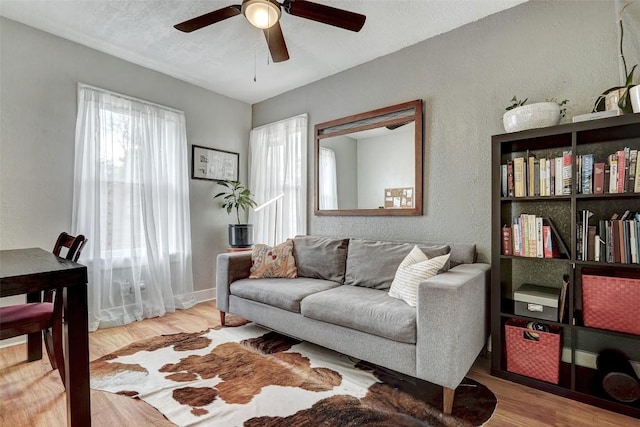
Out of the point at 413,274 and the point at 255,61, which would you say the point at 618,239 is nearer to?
the point at 413,274

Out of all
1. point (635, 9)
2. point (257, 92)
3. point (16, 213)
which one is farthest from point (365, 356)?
point (257, 92)

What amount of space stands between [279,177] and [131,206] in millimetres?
1607

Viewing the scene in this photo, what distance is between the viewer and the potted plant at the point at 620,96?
1671 millimetres

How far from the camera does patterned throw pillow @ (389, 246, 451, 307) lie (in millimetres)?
1973

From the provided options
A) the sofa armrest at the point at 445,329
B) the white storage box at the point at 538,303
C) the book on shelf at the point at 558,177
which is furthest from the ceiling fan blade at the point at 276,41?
the white storage box at the point at 538,303

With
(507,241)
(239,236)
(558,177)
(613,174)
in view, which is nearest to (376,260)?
(507,241)

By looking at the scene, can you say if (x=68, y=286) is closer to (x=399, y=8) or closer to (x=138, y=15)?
(x=138, y=15)

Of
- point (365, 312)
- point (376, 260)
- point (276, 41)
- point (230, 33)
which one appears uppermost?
point (230, 33)

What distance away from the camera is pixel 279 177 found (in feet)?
12.6

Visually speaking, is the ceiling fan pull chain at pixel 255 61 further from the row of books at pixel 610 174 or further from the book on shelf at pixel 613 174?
the book on shelf at pixel 613 174

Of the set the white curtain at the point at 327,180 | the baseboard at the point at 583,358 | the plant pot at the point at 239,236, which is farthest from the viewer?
the plant pot at the point at 239,236

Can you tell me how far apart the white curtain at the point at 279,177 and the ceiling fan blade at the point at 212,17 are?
172 centimetres

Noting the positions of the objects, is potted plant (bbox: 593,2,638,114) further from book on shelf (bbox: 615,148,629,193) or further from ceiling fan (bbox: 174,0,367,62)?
ceiling fan (bbox: 174,0,367,62)

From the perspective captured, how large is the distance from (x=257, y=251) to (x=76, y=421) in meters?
1.78
